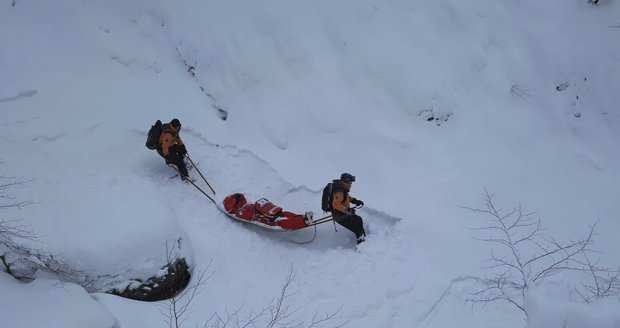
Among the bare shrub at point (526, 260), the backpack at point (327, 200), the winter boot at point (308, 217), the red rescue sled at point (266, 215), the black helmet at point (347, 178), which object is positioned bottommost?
the red rescue sled at point (266, 215)

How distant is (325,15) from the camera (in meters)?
11.1

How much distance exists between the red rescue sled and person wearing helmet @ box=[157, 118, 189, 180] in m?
1.39

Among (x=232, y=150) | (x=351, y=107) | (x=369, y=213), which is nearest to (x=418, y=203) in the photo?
(x=369, y=213)

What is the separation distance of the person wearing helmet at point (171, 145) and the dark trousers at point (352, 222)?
10.6 feet

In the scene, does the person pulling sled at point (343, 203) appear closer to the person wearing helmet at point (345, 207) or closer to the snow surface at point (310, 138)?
the person wearing helmet at point (345, 207)

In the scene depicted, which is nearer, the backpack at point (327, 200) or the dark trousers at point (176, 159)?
the backpack at point (327, 200)

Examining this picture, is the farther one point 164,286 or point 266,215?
point 266,215

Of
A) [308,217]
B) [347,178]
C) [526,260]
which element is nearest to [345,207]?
[347,178]

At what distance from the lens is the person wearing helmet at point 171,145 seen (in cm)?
859

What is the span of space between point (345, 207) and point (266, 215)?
140 centimetres

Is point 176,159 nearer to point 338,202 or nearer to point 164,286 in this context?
point 164,286

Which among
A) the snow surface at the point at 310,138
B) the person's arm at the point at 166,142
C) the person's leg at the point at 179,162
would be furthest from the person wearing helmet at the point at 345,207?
the person's arm at the point at 166,142

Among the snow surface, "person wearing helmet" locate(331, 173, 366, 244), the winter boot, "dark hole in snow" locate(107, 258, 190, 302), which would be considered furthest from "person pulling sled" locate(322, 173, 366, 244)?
"dark hole in snow" locate(107, 258, 190, 302)

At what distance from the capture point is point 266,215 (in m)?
7.94
